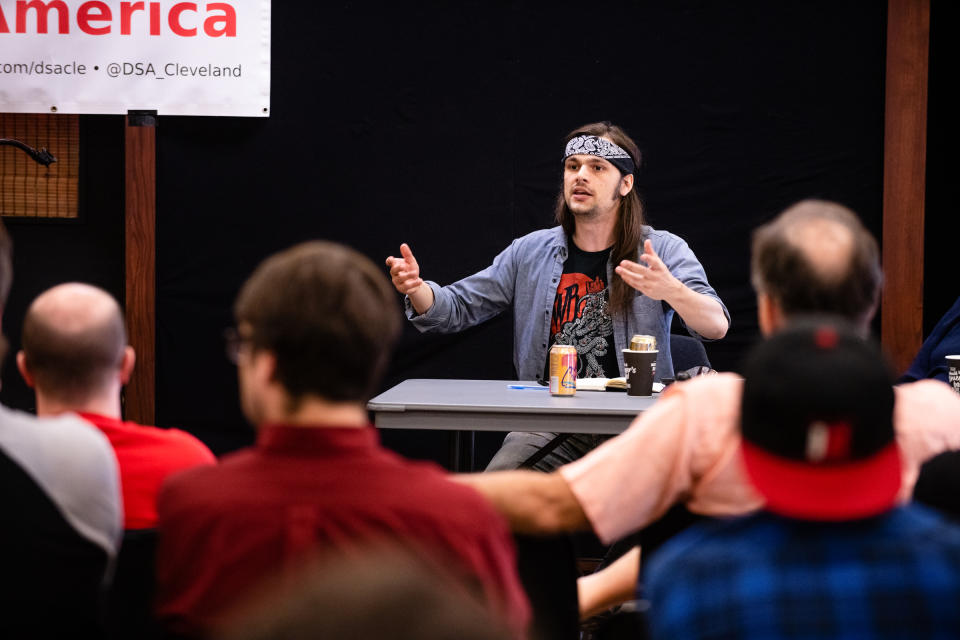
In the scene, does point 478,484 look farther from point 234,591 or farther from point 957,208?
point 957,208

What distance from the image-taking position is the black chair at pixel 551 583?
5.30ft

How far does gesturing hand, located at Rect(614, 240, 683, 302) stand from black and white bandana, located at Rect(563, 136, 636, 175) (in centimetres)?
82

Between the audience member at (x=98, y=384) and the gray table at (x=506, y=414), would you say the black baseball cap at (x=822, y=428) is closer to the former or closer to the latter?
the audience member at (x=98, y=384)

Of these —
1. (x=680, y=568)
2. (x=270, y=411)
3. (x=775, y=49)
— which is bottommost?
(x=680, y=568)

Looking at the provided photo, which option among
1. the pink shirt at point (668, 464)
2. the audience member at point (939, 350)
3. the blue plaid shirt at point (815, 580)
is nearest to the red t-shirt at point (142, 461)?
the pink shirt at point (668, 464)

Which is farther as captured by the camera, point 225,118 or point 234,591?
point 225,118

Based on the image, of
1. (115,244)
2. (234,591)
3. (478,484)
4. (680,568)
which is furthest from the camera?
(115,244)

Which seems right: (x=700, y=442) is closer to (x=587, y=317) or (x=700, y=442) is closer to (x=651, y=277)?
(x=651, y=277)

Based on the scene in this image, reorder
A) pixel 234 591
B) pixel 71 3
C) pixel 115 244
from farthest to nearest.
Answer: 1. pixel 115 244
2. pixel 71 3
3. pixel 234 591

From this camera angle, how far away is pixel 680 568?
96cm

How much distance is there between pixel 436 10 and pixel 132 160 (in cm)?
149

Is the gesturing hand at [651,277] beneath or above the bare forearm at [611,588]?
above

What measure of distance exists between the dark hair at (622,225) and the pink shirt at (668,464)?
213cm

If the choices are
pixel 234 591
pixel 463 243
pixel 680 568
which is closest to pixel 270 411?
pixel 234 591
